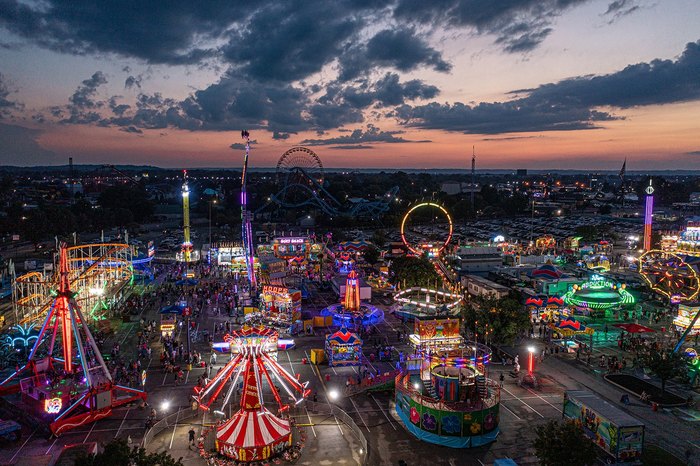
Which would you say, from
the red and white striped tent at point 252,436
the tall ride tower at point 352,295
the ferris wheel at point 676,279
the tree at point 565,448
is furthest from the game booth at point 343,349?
the ferris wheel at point 676,279

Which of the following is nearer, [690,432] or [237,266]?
[690,432]

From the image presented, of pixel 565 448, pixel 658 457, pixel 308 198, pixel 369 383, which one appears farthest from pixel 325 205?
pixel 565 448

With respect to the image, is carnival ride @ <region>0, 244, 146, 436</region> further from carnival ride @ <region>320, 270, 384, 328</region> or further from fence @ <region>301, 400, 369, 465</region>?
carnival ride @ <region>320, 270, 384, 328</region>

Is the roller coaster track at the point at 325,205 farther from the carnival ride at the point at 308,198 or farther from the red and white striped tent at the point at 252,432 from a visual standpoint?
the red and white striped tent at the point at 252,432

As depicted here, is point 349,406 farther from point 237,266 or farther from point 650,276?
point 237,266

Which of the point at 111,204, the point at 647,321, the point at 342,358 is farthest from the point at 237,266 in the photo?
the point at 111,204

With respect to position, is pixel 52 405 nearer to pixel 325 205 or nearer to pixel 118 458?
pixel 118 458

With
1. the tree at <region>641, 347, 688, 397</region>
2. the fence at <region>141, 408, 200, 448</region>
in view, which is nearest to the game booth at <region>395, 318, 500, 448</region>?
the tree at <region>641, 347, 688, 397</region>
